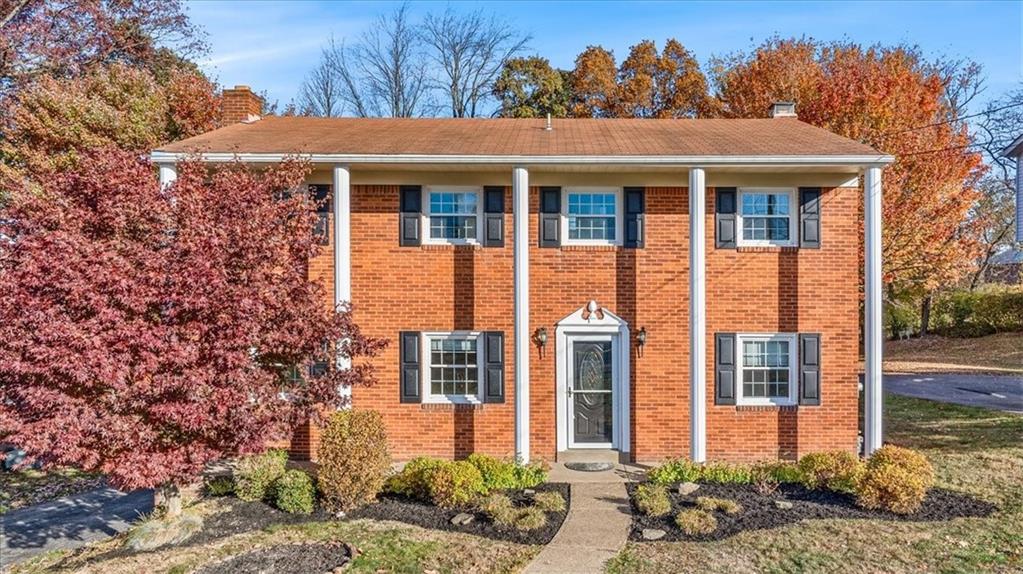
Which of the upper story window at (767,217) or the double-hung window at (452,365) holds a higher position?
the upper story window at (767,217)

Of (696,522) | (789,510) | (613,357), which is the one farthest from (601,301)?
(789,510)

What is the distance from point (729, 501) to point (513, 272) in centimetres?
454

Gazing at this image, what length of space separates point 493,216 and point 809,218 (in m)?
5.25

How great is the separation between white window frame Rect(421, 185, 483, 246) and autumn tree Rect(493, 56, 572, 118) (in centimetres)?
1733

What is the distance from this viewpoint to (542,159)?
8.79 m

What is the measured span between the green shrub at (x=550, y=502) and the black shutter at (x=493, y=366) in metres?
2.27

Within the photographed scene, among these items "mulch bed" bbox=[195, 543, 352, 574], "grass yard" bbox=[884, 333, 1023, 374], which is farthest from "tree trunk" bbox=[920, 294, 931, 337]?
"mulch bed" bbox=[195, 543, 352, 574]

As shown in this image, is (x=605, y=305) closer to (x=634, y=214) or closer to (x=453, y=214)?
(x=634, y=214)

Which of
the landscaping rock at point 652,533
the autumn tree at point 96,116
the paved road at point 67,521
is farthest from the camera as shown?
the autumn tree at point 96,116

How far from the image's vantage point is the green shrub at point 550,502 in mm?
7272

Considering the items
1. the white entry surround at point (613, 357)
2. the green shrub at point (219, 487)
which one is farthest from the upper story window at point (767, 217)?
the green shrub at point (219, 487)

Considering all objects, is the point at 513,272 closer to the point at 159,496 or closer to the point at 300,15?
the point at 159,496

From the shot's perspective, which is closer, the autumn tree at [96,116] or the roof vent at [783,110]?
the roof vent at [783,110]

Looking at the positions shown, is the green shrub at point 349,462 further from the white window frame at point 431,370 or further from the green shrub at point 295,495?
the white window frame at point 431,370
